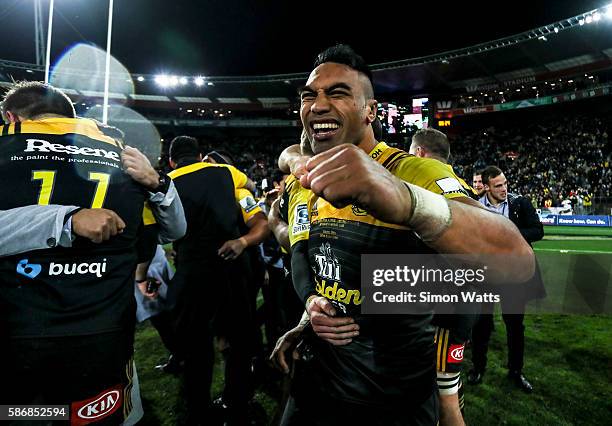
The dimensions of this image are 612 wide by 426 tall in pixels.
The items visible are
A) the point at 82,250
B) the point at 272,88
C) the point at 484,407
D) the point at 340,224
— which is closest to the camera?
the point at 340,224

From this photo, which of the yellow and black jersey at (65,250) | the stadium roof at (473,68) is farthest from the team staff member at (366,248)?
the stadium roof at (473,68)

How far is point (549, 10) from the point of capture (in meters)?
24.7

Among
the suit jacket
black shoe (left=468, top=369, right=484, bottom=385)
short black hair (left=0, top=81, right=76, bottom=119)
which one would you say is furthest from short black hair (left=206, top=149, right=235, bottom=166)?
black shoe (left=468, top=369, right=484, bottom=385)

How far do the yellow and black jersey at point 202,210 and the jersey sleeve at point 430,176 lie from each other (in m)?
2.14

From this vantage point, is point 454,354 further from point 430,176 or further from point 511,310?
point 430,176

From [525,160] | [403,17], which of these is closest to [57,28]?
[403,17]

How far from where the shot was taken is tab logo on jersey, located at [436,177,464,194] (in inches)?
52.8

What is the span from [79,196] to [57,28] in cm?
2992

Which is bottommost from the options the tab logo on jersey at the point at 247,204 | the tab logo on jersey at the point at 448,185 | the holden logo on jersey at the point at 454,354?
the holden logo on jersey at the point at 454,354

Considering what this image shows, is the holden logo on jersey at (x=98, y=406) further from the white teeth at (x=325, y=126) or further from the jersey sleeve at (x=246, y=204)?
the jersey sleeve at (x=246, y=204)

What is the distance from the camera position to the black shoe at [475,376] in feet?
12.9

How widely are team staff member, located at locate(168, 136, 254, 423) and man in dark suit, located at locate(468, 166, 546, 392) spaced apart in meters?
2.45

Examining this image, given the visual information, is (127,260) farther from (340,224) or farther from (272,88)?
(272,88)

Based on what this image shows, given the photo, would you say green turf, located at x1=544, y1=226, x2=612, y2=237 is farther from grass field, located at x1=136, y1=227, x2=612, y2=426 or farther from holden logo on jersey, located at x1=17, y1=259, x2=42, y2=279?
holden logo on jersey, located at x1=17, y1=259, x2=42, y2=279
